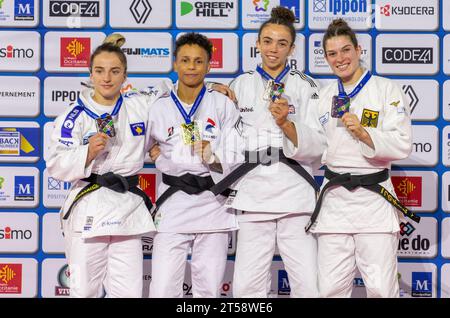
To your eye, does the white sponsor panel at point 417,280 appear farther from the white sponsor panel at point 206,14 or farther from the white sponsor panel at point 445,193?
the white sponsor panel at point 206,14

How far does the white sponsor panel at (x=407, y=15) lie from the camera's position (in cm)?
501

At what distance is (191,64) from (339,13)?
1.31 meters

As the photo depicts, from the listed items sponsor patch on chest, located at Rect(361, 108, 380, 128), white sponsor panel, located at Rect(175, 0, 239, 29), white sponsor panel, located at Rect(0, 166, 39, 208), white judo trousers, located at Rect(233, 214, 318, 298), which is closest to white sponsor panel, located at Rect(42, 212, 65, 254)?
white sponsor panel, located at Rect(0, 166, 39, 208)

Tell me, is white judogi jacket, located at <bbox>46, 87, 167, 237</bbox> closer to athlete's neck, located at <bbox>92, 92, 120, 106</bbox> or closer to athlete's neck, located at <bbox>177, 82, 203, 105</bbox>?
athlete's neck, located at <bbox>92, 92, 120, 106</bbox>

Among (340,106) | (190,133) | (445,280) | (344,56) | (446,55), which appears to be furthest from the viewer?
(445,280)

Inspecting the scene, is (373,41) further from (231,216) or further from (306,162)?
(231,216)

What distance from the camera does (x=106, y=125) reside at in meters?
4.07

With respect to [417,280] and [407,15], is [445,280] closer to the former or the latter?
[417,280]

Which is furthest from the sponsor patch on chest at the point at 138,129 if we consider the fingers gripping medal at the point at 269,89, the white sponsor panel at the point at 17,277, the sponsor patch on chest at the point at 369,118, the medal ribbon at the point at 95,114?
the white sponsor panel at the point at 17,277

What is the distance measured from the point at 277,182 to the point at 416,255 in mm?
1392

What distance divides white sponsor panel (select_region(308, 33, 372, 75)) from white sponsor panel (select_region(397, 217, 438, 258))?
113cm

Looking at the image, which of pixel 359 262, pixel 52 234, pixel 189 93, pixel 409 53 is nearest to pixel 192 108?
pixel 189 93

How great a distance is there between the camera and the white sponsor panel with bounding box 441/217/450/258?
16.6ft

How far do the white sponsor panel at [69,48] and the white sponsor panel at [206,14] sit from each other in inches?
22.1
